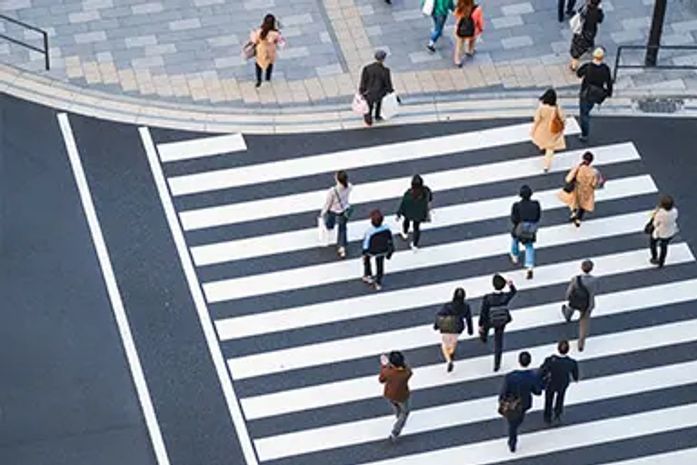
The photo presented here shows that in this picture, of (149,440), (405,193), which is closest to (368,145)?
(405,193)

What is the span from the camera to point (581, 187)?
3481cm

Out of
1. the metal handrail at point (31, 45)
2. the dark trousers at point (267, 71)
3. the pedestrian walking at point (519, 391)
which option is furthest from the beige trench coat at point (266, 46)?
the pedestrian walking at point (519, 391)

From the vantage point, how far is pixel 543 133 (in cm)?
3619

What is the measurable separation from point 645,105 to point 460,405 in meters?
8.10

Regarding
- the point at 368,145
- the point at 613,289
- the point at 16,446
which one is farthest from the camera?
the point at 368,145

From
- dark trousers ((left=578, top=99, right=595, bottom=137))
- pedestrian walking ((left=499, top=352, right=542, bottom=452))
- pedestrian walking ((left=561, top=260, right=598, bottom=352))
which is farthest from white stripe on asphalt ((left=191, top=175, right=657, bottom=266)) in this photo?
pedestrian walking ((left=499, top=352, right=542, bottom=452))

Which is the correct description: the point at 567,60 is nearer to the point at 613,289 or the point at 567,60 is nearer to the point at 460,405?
the point at 613,289

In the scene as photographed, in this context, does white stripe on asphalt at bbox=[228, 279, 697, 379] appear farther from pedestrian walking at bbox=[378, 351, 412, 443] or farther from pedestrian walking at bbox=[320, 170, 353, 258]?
pedestrian walking at bbox=[320, 170, 353, 258]

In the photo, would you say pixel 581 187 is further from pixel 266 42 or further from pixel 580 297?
pixel 266 42

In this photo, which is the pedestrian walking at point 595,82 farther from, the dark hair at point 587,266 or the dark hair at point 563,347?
the dark hair at point 563,347

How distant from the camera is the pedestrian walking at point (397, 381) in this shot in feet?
102

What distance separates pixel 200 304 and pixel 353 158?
14.4 ft

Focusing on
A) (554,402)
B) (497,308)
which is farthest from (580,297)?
(554,402)

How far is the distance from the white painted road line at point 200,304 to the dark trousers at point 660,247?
24.5ft
